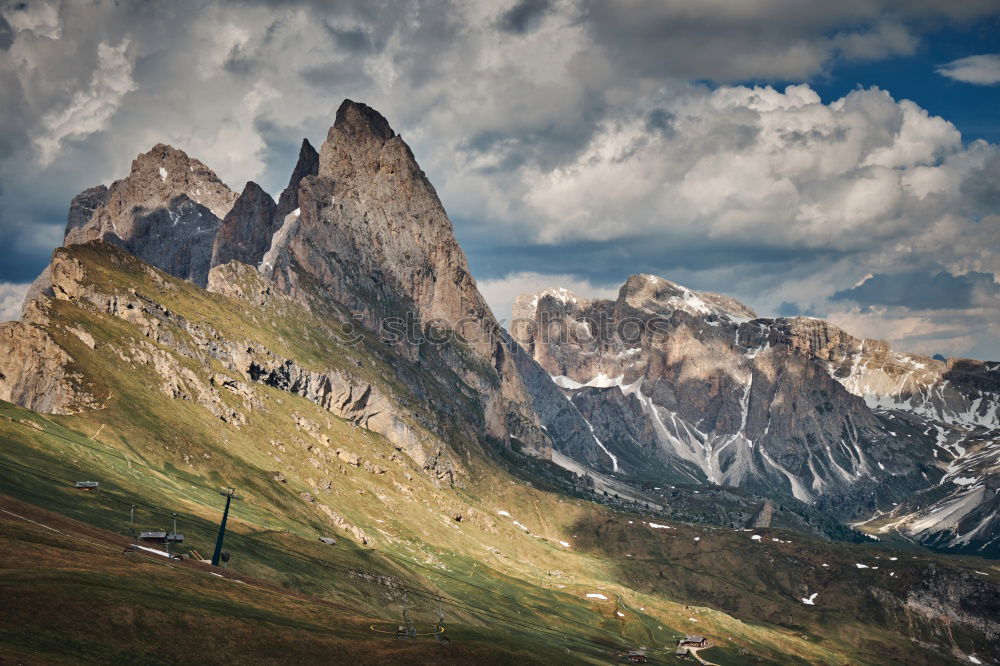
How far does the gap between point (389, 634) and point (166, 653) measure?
35.2 meters

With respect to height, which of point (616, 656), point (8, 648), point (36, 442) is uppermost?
point (36, 442)

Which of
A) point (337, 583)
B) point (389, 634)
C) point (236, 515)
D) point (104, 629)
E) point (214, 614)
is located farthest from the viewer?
point (236, 515)

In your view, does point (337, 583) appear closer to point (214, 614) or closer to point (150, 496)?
point (150, 496)

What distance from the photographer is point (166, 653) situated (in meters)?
76.4

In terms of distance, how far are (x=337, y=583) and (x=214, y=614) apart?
238 feet

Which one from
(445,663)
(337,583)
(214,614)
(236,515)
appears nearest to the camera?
(214,614)

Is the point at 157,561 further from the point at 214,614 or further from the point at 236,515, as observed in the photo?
the point at 236,515

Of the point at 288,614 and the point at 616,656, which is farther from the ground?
the point at 288,614

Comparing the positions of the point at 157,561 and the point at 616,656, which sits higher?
the point at 157,561

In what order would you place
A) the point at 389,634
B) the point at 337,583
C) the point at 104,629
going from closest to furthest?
the point at 104,629 < the point at 389,634 < the point at 337,583

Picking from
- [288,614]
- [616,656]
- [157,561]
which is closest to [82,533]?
[157,561]

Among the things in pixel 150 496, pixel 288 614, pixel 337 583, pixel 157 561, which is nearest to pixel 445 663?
pixel 288 614

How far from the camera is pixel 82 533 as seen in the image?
112 metres

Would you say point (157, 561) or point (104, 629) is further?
point (157, 561)
